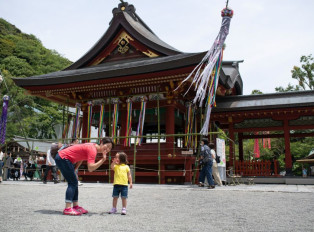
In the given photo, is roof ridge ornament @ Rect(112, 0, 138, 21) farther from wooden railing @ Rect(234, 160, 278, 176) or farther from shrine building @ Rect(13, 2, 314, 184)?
wooden railing @ Rect(234, 160, 278, 176)

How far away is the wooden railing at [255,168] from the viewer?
1220cm

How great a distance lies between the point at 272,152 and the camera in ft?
94.5

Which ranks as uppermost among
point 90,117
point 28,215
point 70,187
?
point 90,117

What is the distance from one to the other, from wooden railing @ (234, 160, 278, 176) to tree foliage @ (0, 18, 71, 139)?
63.5 feet

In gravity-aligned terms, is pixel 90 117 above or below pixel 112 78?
below

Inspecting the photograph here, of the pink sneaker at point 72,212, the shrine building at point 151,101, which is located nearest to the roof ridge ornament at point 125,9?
the shrine building at point 151,101

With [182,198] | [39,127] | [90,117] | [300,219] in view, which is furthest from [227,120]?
[39,127]

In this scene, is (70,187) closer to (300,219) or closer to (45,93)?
(300,219)

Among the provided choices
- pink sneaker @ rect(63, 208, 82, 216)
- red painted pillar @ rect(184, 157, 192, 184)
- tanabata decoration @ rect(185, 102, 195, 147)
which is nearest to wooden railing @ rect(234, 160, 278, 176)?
tanabata decoration @ rect(185, 102, 195, 147)

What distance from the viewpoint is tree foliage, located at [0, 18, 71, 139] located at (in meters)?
30.5

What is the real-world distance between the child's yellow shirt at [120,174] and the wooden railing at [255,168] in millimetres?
8429

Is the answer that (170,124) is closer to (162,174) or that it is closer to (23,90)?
(162,174)

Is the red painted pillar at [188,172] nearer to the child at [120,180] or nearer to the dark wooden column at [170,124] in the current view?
the dark wooden column at [170,124]

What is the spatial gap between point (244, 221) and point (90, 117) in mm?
11172
